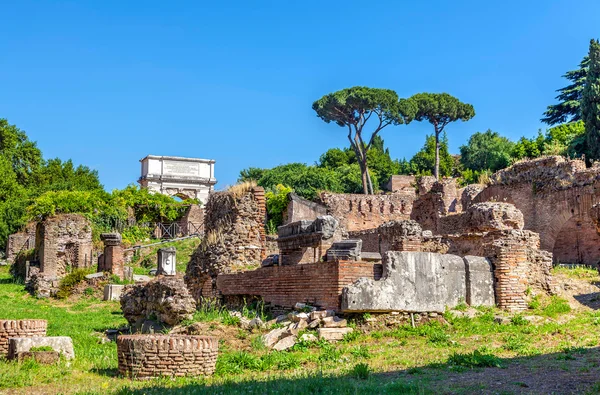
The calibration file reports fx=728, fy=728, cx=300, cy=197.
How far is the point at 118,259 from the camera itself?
79.6 feet

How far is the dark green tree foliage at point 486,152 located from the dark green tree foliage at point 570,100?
3107 millimetres

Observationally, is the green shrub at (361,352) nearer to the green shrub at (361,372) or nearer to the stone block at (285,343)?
the stone block at (285,343)

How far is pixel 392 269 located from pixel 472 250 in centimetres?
455

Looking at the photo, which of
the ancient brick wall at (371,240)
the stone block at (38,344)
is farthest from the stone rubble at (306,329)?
the ancient brick wall at (371,240)

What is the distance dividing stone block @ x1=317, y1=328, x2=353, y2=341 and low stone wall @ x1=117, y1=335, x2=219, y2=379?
2696 mm

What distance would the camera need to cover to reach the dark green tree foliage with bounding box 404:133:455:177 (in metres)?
52.5

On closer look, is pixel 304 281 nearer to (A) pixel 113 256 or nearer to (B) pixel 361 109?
(A) pixel 113 256

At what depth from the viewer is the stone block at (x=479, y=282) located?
1227 cm

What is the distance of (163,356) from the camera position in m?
8.12

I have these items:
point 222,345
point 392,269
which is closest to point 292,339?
point 222,345

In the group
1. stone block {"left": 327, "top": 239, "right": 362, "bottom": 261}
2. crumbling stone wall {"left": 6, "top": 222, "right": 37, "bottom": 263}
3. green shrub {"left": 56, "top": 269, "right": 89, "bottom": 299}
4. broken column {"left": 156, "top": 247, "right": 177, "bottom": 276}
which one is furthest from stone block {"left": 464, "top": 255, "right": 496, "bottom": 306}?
crumbling stone wall {"left": 6, "top": 222, "right": 37, "bottom": 263}

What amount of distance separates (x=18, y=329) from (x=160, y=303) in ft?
9.76

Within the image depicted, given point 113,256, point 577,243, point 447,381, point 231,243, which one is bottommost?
point 447,381

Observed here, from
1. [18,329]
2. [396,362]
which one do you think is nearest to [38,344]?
[18,329]
